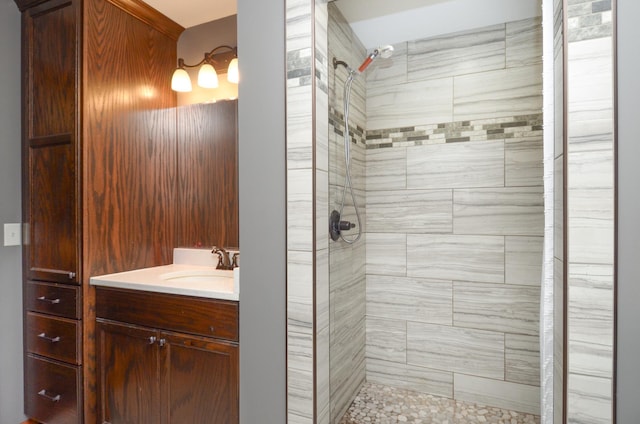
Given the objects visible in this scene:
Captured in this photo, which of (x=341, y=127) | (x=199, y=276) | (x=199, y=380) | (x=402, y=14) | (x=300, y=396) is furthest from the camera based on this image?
(x=199, y=276)

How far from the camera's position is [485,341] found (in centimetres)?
223

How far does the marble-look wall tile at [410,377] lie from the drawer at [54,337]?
72.8 inches

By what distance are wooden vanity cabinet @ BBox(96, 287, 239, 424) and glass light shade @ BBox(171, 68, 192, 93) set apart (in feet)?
4.41

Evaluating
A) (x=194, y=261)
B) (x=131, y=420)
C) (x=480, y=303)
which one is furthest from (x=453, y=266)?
(x=131, y=420)

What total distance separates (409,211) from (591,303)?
4.58 feet

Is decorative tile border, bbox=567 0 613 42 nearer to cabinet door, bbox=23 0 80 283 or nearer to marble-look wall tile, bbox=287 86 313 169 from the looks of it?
marble-look wall tile, bbox=287 86 313 169

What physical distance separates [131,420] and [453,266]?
2071 mm

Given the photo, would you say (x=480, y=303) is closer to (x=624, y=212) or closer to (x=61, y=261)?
(x=624, y=212)

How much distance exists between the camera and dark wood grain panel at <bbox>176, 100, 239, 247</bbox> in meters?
2.30

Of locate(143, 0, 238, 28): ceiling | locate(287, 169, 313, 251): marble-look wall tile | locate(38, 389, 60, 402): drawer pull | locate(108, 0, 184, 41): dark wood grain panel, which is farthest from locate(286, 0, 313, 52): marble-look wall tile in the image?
locate(38, 389, 60, 402): drawer pull

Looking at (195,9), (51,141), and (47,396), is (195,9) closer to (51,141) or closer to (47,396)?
(51,141)

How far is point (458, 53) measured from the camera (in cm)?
229

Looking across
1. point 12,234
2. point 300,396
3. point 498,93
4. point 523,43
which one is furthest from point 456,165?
point 12,234

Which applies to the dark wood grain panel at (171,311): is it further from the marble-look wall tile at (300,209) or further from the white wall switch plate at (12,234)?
the white wall switch plate at (12,234)
